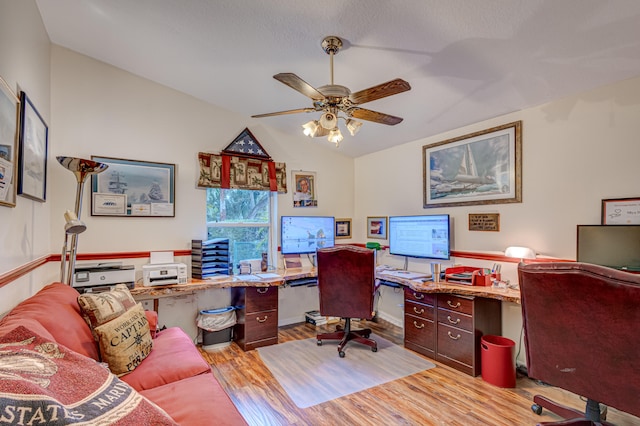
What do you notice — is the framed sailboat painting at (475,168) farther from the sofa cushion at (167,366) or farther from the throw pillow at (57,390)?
the throw pillow at (57,390)

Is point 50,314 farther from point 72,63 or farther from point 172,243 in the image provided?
point 72,63

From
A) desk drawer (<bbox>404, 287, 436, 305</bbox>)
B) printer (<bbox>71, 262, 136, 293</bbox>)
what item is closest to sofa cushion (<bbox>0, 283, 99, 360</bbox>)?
printer (<bbox>71, 262, 136, 293</bbox>)

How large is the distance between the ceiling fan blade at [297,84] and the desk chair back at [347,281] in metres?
1.53

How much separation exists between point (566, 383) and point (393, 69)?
7.54ft

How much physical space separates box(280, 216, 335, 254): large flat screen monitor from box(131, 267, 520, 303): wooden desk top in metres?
0.53

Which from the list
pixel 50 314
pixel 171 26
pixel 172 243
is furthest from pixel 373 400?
pixel 171 26

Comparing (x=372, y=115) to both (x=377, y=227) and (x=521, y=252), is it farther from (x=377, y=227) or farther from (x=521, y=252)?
(x=377, y=227)

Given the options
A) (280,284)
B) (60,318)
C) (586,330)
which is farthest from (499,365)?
(60,318)

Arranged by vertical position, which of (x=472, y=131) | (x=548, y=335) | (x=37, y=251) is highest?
(x=472, y=131)

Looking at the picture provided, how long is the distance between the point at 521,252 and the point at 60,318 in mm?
3061

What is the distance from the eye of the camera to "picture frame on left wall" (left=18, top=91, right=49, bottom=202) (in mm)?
1835

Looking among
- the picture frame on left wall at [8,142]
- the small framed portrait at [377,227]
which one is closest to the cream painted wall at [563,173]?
the small framed portrait at [377,227]

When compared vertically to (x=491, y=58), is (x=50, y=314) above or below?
below

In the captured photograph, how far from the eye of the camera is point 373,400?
7.63ft
